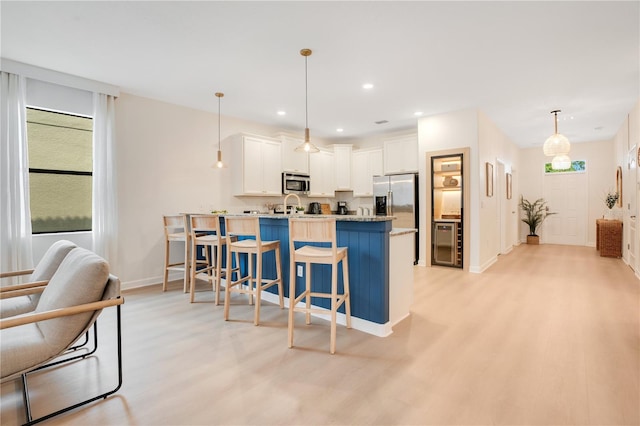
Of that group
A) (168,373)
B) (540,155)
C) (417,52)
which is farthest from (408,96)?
(540,155)

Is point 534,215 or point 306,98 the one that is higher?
point 306,98

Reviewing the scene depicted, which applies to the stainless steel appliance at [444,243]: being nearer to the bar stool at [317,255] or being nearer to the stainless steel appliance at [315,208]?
the stainless steel appliance at [315,208]

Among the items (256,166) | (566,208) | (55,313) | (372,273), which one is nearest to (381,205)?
(256,166)

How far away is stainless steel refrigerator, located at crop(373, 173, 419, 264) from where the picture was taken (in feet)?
19.7

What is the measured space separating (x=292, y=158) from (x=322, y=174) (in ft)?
3.27

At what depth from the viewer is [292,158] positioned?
253 inches

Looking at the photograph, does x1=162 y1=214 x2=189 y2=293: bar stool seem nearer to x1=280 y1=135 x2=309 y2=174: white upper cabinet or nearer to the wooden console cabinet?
x1=280 y1=135 x2=309 y2=174: white upper cabinet

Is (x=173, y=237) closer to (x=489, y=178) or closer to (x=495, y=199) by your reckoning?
(x=489, y=178)

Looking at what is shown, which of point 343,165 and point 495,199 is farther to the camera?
point 343,165

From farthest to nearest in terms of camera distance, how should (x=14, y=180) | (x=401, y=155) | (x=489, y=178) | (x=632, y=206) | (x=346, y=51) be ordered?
(x=401, y=155), (x=489, y=178), (x=632, y=206), (x=14, y=180), (x=346, y=51)

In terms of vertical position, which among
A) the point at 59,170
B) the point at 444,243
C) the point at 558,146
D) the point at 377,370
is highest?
the point at 558,146

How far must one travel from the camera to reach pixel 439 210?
5930mm

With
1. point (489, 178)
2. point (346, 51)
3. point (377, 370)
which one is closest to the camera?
point (377, 370)

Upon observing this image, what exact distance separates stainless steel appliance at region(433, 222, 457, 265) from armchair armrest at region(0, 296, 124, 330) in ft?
16.8
